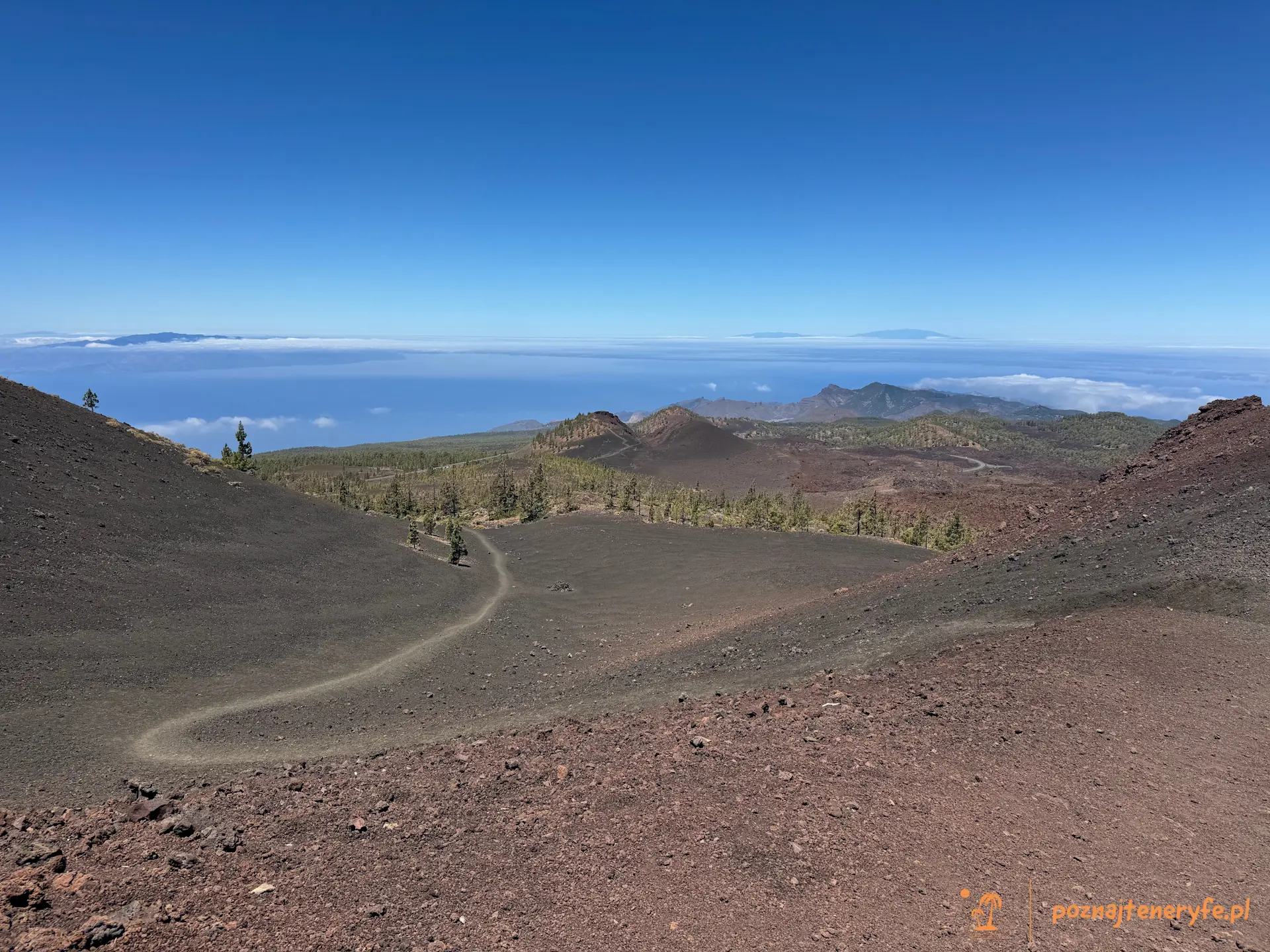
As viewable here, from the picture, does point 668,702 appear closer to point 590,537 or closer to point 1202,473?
point 1202,473

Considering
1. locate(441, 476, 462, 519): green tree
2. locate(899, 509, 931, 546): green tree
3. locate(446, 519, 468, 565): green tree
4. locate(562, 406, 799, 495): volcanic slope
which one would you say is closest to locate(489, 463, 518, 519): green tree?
locate(441, 476, 462, 519): green tree

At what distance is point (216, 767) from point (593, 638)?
46.6 ft

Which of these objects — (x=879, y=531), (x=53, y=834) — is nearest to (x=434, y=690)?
(x=53, y=834)

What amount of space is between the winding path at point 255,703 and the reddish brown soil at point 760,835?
3.74m

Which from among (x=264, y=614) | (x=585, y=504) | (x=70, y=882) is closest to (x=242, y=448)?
(x=264, y=614)

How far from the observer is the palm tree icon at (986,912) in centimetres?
545

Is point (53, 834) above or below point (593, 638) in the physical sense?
above

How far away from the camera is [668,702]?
12609mm

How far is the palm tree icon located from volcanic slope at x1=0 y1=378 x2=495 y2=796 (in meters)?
13.6

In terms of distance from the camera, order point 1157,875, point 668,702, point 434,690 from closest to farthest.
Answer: point 1157,875
point 668,702
point 434,690

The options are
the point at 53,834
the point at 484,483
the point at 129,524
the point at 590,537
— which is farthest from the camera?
the point at 484,483

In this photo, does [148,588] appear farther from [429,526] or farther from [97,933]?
[429,526]

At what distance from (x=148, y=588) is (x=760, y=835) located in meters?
21.5

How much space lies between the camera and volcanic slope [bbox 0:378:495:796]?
13547 millimetres
